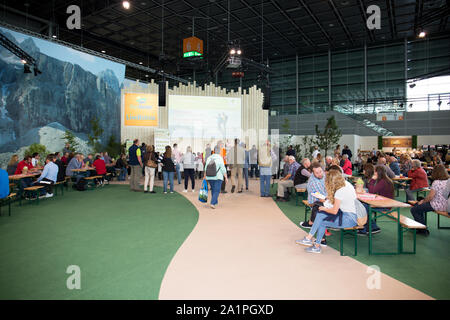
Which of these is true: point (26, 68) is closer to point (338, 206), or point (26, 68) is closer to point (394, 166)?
point (338, 206)

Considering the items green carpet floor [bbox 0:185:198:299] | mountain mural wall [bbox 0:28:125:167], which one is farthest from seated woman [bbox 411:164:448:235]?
mountain mural wall [bbox 0:28:125:167]

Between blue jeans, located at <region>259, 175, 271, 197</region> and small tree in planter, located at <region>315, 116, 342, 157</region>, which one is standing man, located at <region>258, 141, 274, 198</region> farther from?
small tree in planter, located at <region>315, 116, 342, 157</region>

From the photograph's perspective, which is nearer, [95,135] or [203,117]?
[203,117]

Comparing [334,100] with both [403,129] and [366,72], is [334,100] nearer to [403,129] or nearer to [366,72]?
[366,72]

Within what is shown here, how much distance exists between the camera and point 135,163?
28.6 feet

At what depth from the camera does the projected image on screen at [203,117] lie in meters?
13.3

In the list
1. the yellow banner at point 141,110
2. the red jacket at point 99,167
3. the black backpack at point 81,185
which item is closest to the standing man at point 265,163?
the red jacket at point 99,167

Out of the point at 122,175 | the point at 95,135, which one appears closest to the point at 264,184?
the point at 122,175

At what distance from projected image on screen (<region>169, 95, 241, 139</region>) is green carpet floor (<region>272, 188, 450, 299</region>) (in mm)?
8916

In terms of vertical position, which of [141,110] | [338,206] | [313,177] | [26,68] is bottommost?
[338,206]

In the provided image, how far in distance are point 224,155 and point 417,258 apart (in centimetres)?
772

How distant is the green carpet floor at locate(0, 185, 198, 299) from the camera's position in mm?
2713

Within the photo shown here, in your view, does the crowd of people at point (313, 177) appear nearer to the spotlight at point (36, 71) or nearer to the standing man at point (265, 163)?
the standing man at point (265, 163)

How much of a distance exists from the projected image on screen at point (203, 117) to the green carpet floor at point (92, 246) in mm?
6799
